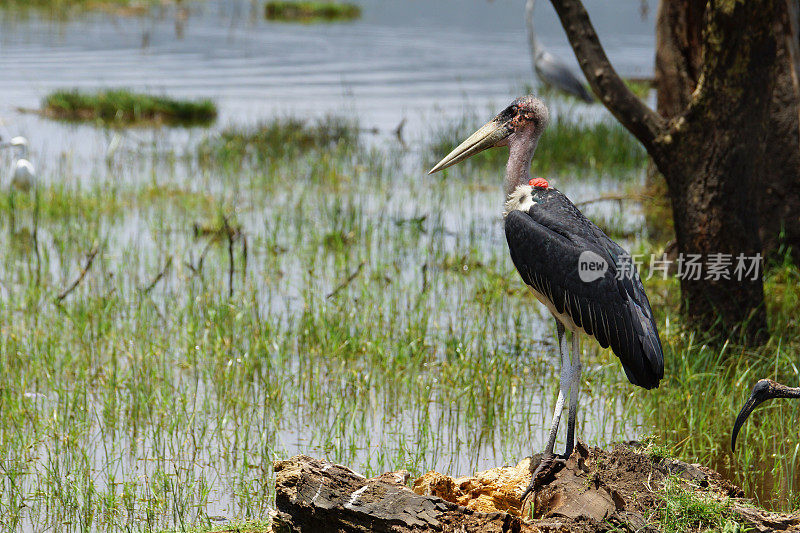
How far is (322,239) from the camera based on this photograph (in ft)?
27.3

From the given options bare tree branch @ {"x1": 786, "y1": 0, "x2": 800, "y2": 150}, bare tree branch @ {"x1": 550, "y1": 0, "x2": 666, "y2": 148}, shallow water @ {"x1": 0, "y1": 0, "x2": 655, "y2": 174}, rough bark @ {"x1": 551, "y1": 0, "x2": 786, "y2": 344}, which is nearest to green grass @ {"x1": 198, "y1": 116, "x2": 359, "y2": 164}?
shallow water @ {"x1": 0, "y1": 0, "x2": 655, "y2": 174}

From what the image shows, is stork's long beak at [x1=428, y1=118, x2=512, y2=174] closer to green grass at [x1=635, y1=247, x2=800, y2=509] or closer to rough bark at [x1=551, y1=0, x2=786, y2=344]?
green grass at [x1=635, y1=247, x2=800, y2=509]

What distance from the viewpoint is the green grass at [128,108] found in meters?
13.8

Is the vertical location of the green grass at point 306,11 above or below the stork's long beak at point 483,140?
above

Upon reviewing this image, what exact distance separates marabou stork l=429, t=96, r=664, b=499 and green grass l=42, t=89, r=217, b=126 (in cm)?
1026

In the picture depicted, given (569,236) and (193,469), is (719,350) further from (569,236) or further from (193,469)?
(193,469)

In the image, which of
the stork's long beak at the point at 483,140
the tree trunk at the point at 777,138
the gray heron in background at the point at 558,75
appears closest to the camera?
the stork's long beak at the point at 483,140

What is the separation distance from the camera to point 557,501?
11.9 feet

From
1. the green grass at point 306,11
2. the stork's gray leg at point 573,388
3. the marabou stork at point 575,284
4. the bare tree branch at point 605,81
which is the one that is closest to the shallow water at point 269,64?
the green grass at point 306,11

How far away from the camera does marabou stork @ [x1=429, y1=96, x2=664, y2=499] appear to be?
3992 millimetres

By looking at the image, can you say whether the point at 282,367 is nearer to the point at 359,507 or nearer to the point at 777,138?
the point at 359,507

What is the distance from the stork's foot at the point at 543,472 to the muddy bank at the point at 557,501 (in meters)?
→ 0.02

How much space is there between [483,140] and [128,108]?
1038 centimetres

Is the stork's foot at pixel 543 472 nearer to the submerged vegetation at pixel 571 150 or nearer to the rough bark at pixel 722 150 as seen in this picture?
the rough bark at pixel 722 150
